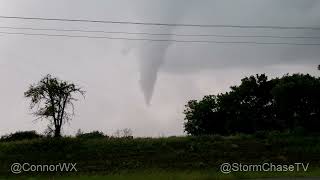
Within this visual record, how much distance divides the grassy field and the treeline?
762 inches

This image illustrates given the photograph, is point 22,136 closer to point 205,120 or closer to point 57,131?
point 57,131

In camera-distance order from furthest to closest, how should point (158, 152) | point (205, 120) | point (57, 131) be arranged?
point (205, 120) → point (57, 131) → point (158, 152)

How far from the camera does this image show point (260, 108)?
9212cm

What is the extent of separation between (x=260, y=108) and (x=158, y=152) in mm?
43373

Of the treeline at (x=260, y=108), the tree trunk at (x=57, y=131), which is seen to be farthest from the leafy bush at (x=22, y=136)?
the treeline at (x=260, y=108)

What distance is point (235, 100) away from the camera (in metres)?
92.9

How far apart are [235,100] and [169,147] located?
40.9 m

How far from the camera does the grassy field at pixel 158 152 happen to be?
47.8m

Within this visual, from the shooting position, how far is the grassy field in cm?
4784

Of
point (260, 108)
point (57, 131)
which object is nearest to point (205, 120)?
point (260, 108)

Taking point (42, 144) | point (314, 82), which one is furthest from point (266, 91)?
point (42, 144)

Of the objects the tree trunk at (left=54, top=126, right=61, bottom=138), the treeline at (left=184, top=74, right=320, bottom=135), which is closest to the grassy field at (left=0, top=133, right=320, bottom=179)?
the tree trunk at (left=54, top=126, right=61, bottom=138)

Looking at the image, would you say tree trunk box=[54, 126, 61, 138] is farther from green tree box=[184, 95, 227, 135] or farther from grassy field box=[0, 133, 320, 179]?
green tree box=[184, 95, 227, 135]

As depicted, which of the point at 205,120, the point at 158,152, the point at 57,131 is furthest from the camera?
the point at 205,120
